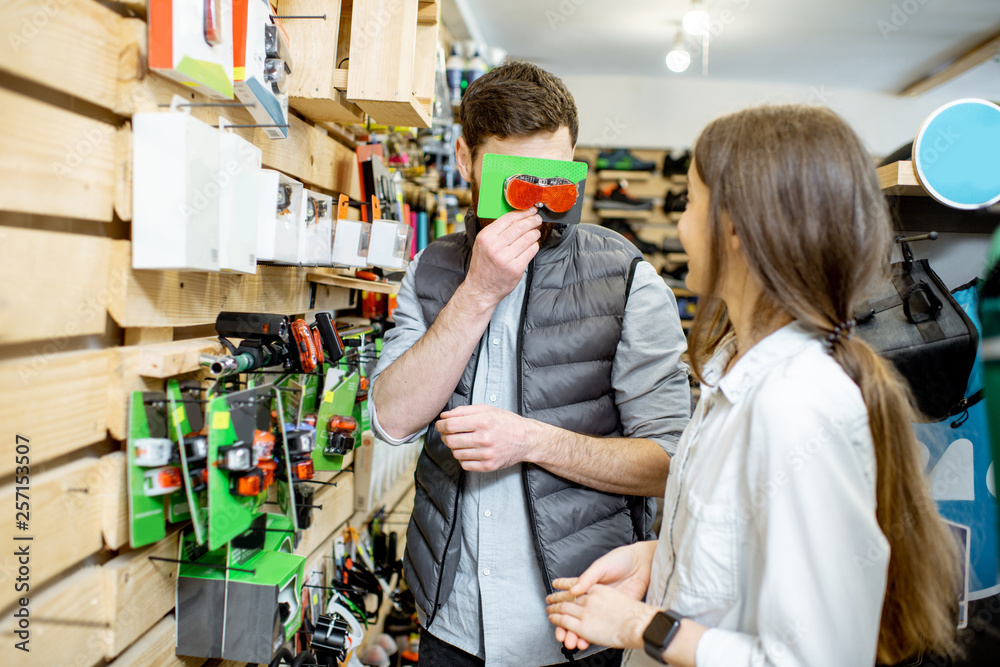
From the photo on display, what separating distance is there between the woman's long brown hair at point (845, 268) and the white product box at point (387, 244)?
41.8 inches

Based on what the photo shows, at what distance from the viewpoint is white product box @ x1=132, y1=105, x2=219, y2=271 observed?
0.91 meters

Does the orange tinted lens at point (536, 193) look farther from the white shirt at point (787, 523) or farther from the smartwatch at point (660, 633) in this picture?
the smartwatch at point (660, 633)

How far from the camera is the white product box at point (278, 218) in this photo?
46.8 inches

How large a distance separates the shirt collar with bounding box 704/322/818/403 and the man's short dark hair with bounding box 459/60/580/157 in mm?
682

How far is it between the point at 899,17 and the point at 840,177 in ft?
15.4

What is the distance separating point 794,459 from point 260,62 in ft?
3.70

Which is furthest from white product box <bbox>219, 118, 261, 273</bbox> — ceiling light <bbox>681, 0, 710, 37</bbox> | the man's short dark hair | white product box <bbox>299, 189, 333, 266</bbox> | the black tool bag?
ceiling light <bbox>681, 0, 710, 37</bbox>

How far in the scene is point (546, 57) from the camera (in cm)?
560

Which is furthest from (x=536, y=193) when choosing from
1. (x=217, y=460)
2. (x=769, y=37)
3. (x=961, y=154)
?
(x=769, y=37)

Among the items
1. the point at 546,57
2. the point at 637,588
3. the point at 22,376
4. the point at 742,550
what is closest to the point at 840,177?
the point at 742,550

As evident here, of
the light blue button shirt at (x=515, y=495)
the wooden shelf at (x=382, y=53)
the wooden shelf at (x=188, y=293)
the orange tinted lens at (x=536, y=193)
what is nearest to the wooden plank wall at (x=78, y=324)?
the wooden shelf at (x=188, y=293)

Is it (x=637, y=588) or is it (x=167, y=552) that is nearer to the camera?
(x=637, y=588)

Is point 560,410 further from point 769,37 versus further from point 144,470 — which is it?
point 769,37

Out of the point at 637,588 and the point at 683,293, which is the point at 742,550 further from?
the point at 683,293
